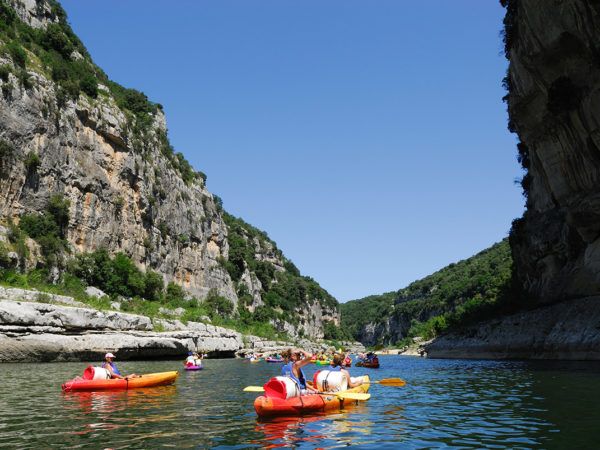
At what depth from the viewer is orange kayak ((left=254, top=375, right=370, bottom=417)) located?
503 inches

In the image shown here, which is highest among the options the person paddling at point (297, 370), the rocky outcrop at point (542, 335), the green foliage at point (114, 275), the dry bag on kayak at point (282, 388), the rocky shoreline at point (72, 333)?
the green foliage at point (114, 275)

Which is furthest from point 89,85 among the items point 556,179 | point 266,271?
point 266,271

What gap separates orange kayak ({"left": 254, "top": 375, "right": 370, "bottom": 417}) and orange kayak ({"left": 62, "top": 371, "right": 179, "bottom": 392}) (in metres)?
8.54

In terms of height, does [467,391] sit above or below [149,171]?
below

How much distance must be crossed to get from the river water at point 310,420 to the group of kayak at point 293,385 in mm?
368

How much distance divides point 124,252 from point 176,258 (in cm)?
1290

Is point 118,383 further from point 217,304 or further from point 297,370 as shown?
point 217,304

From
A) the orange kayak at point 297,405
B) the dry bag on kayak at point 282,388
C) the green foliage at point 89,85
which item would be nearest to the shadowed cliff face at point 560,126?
the orange kayak at point 297,405

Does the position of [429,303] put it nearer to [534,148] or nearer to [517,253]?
[517,253]

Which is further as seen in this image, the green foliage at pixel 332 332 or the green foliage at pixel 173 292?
the green foliage at pixel 332 332

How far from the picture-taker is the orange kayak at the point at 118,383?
18359 millimetres

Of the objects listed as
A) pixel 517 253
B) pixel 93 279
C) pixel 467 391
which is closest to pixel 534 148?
pixel 517 253

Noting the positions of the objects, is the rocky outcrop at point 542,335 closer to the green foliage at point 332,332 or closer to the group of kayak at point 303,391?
the group of kayak at point 303,391

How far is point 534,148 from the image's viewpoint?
43438 millimetres
